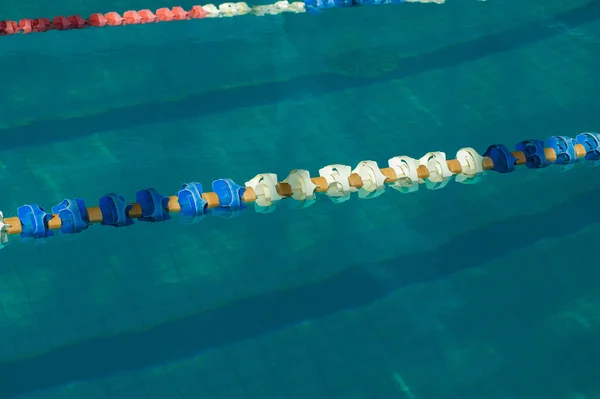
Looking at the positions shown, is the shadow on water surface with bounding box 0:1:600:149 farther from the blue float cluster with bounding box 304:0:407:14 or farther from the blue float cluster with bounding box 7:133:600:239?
the blue float cluster with bounding box 7:133:600:239

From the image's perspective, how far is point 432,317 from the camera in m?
4.51

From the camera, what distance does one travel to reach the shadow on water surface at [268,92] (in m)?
5.48

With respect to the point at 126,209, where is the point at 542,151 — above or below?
below

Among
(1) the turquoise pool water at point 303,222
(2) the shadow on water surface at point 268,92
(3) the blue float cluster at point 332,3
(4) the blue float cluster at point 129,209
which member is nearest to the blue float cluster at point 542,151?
(1) the turquoise pool water at point 303,222

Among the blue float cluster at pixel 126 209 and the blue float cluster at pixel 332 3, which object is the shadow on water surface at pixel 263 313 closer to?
the blue float cluster at pixel 126 209

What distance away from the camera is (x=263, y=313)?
4434 millimetres

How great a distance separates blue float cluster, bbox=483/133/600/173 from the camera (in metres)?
5.30

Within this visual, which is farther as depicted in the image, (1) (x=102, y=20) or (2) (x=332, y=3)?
(2) (x=332, y=3)

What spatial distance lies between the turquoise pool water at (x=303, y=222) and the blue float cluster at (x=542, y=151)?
85mm

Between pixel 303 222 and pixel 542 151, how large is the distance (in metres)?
1.40

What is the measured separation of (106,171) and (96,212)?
67 centimetres

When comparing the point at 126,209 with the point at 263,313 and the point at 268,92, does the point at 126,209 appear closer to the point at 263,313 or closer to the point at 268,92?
the point at 263,313

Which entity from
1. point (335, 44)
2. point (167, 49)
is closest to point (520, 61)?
point (335, 44)

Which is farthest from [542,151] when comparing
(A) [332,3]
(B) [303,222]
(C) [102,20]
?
(C) [102,20]
